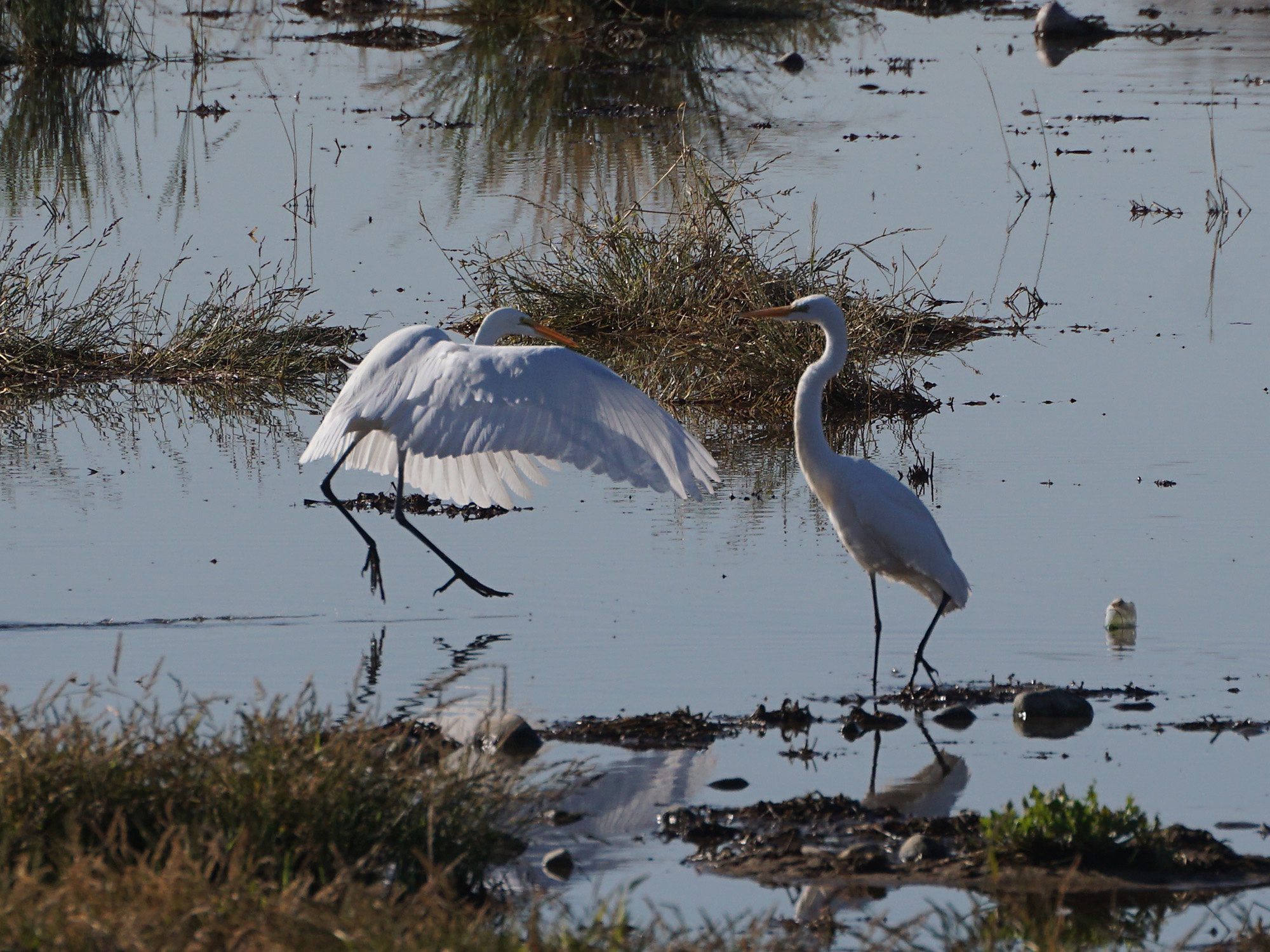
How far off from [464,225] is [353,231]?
106 centimetres

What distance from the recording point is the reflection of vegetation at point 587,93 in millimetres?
19344

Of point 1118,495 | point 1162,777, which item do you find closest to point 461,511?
point 1118,495

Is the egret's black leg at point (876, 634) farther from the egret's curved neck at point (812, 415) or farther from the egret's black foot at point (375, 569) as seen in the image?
the egret's black foot at point (375, 569)

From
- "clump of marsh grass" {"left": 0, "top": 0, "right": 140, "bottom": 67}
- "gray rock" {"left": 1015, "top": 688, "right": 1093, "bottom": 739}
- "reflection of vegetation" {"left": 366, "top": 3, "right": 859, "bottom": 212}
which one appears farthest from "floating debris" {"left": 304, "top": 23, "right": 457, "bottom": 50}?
"gray rock" {"left": 1015, "top": 688, "right": 1093, "bottom": 739}

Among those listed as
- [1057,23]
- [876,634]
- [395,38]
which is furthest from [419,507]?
[1057,23]

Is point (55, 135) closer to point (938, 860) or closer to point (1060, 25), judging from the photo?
point (1060, 25)

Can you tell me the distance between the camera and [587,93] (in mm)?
25359

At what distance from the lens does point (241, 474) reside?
33.0 ft

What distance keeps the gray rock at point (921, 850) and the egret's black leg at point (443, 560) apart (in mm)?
3100

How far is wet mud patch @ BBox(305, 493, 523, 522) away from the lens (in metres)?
9.39

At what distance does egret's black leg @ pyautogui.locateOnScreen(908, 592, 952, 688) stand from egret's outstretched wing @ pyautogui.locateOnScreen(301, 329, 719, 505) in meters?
1.06

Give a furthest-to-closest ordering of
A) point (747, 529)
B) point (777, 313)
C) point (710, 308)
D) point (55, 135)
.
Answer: point (55, 135)
point (710, 308)
point (747, 529)
point (777, 313)

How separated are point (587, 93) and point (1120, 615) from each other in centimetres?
1905

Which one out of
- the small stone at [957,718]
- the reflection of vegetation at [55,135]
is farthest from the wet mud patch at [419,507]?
the reflection of vegetation at [55,135]
